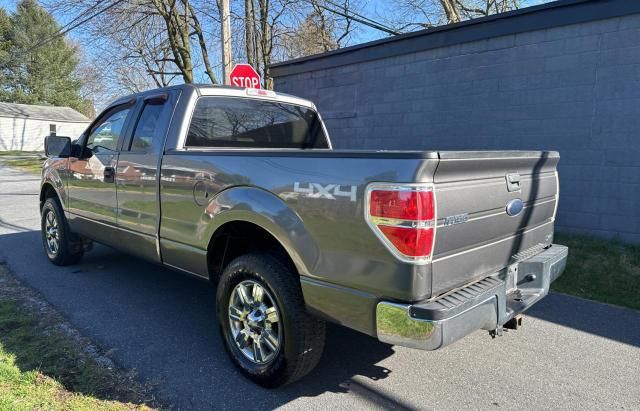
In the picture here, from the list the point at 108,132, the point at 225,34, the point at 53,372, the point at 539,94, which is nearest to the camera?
the point at 53,372

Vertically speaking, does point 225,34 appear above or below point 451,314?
above

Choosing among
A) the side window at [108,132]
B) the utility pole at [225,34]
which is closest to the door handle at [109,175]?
the side window at [108,132]

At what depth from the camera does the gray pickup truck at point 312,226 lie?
7.47ft

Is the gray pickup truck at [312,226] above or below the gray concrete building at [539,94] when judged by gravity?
below

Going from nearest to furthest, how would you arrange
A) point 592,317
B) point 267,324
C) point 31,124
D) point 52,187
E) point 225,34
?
point 267,324
point 592,317
point 52,187
point 225,34
point 31,124

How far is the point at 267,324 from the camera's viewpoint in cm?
298

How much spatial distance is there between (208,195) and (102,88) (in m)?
32.3

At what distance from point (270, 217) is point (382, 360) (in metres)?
1.45

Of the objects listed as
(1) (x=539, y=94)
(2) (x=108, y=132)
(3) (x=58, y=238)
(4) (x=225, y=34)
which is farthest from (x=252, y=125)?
(4) (x=225, y=34)

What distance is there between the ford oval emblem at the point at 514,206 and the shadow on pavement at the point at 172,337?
1365 millimetres

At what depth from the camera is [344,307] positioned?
251 centimetres

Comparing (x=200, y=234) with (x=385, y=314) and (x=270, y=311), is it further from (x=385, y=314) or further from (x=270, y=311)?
(x=385, y=314)

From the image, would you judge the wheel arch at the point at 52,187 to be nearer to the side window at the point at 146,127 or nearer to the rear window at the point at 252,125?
the side window at the point at 146,127

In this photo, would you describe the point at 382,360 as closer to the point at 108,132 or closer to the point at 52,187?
the point at 108,132
